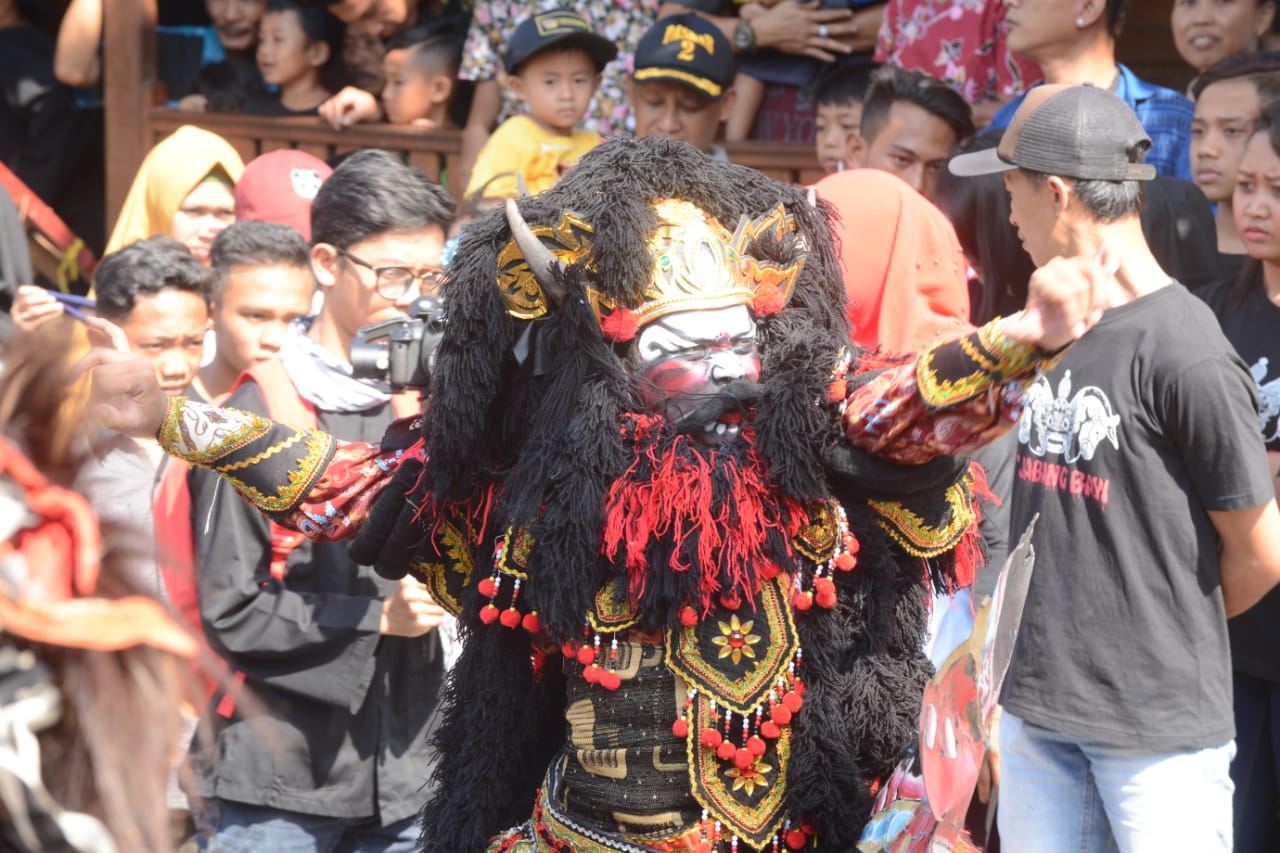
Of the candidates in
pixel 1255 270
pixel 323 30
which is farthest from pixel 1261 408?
pixel 323 30

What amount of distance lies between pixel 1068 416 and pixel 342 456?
1269 millimetres

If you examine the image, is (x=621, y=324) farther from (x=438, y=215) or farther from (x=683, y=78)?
(x=683, y=78)

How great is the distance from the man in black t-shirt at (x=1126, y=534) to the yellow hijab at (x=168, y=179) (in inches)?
114

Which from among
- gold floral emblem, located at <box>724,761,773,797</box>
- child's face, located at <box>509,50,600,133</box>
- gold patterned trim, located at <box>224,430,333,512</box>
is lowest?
gold floral emblem, located at <box>724,761,773,797</box>

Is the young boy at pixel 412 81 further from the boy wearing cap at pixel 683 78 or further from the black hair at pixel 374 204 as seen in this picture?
the black hair at pixel 374 204

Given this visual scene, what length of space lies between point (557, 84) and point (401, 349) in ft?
7.65

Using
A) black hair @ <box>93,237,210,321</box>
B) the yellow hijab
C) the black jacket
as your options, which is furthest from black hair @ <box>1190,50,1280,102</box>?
the yellow hijab

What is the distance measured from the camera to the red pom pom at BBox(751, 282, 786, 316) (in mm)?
2371

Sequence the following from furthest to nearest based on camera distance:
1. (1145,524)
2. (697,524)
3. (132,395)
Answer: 1. (1145,524)
2. (132,395)
3. (697,524)

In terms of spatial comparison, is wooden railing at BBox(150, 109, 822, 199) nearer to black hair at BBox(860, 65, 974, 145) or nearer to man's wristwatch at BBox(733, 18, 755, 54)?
man's wristwatch at BBox(733, 18, 755, 54)

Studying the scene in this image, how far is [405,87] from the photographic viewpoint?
5.48m

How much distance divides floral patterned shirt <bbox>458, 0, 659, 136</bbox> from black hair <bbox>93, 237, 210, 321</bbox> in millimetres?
1806

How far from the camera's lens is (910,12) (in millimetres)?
4680

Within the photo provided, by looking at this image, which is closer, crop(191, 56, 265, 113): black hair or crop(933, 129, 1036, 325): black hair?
crop(933, 129, 1036, 325): black hair
